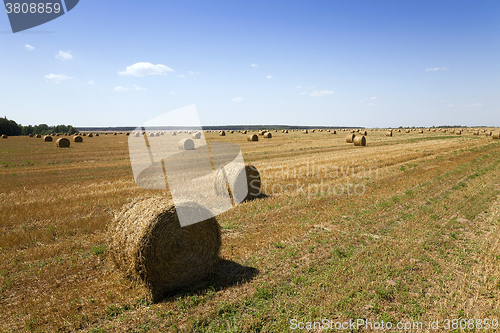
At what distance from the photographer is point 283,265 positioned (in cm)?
670

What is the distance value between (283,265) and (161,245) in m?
2.93

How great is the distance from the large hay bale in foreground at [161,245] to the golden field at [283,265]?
1.21 feet

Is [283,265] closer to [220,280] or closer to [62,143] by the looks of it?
[220,280]

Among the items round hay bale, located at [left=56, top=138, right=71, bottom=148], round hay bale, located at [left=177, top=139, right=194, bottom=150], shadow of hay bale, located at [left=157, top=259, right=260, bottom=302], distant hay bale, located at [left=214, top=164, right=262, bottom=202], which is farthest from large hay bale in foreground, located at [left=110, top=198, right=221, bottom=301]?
round hay bale, located at [left=56, top=138, right=71, bottom=148]

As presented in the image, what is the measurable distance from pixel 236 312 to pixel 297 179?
11772 mm

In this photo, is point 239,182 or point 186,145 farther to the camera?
point 186,145

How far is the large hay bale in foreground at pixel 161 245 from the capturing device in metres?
5.77

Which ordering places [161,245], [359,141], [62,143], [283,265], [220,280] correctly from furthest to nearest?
[359,141] < [62,143] < [283,265] < [220,280] < [161,245]

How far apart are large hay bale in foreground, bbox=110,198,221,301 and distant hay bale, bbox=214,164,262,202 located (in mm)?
6131

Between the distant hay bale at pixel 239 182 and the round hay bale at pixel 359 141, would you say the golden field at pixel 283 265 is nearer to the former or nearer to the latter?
the distant hay bale at pixel 239 182

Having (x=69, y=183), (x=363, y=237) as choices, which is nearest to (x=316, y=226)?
(x=363, y=237)

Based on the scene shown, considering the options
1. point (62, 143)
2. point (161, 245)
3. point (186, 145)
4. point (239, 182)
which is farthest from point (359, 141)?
point (62, 143)

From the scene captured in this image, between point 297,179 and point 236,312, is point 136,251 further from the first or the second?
point 297,179

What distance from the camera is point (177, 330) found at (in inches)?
180
